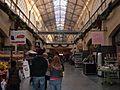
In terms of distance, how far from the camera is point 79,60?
34.9 meters

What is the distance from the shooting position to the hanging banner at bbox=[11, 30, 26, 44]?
1603 centimetres

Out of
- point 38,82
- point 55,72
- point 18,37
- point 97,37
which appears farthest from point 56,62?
point 97,37

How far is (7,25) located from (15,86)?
982 centimetres

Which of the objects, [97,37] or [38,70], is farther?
[97,37]

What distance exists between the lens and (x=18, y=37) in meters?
16.2

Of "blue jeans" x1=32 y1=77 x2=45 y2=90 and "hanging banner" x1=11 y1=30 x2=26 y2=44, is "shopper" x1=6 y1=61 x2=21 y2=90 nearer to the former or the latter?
"blue jeans" x1=32 y1=77 x2=45 y2=90

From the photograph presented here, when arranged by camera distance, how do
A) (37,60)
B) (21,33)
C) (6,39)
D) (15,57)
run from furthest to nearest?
(6,39) < (15,57) < (21,33) < (37,60)

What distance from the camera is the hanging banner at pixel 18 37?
16.0m

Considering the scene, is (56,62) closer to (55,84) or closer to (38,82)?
(55,84)

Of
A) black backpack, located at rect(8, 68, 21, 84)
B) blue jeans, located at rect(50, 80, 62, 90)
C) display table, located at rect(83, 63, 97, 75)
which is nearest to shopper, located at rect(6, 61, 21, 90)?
black backpack, located at rect(8, 68, 21, 84)

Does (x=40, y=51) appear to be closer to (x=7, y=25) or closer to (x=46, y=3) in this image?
(x=7, y=25)

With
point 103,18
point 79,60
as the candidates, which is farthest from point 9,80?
point 79,60

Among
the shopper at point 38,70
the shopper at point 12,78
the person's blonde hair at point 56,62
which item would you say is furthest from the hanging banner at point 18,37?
the shopper at point 38,70

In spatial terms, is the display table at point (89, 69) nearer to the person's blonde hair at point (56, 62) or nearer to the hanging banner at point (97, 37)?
the hanging banner at point (97, 37)
